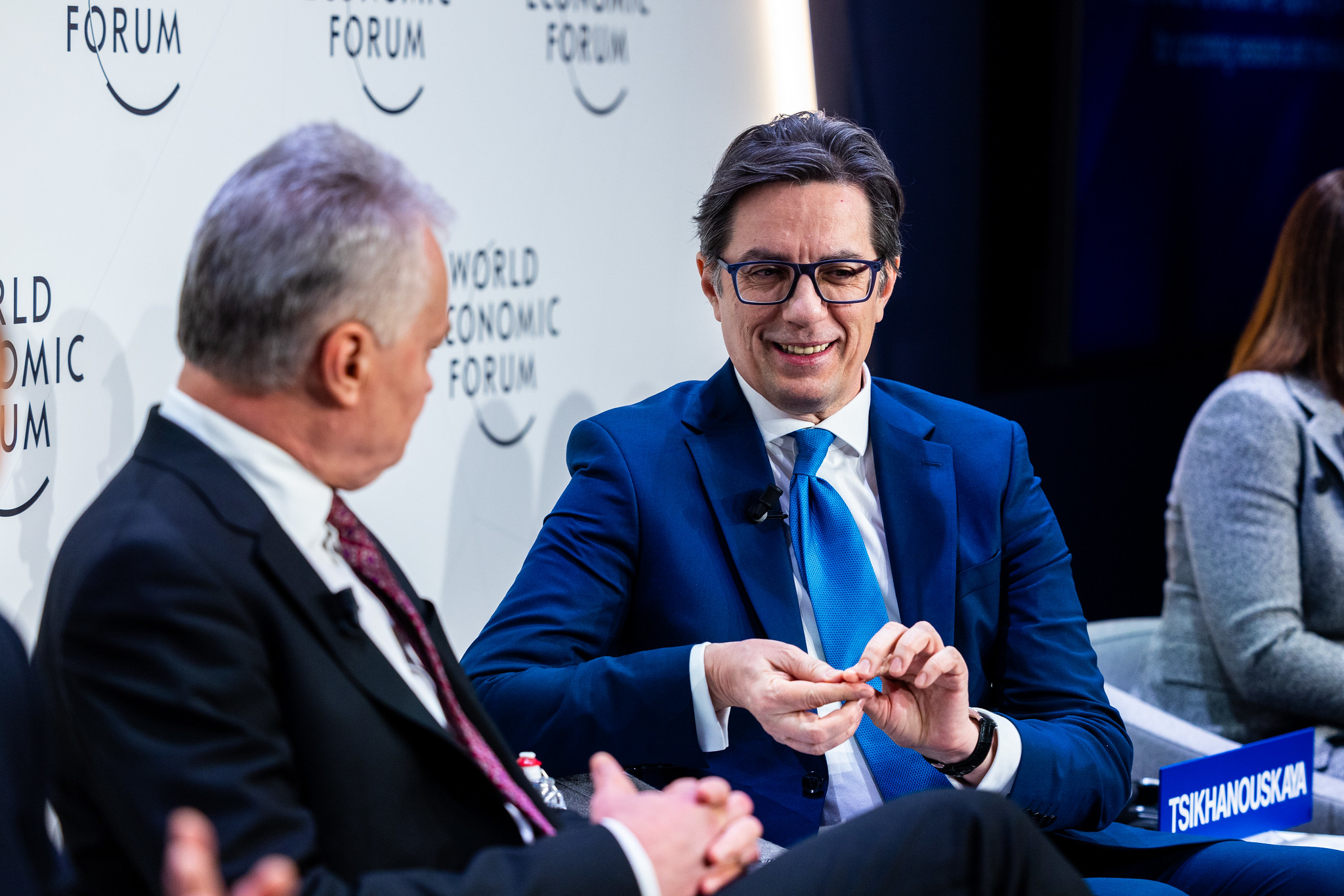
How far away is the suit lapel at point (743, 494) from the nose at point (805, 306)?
Result: 0.58ft

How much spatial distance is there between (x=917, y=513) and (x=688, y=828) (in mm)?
970

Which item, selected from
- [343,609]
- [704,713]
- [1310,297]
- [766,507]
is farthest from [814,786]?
[1310,297]

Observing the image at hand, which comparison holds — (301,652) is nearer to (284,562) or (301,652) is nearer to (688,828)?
(284,562)

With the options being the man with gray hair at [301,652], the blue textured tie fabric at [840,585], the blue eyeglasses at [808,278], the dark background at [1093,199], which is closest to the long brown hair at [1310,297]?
the dark background at [1093,199]

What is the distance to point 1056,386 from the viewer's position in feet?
15.1

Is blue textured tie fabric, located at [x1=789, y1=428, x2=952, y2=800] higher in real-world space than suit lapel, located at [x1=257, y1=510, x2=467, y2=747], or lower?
lower

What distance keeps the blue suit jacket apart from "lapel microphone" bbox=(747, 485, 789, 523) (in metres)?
0.01

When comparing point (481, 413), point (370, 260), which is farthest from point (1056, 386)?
point (370, 260)

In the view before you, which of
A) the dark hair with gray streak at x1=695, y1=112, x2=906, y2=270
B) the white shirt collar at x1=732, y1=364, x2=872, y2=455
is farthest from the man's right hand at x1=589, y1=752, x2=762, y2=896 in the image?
the dark hair with gray streak at x1=695, y1=112, x2=906, y2=270

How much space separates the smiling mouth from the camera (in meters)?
2.24

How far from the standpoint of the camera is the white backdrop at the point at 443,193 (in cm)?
212

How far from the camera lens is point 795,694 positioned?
1812mm

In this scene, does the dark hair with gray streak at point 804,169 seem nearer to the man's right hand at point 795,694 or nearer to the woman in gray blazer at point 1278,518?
the man's right hand at point 795,694

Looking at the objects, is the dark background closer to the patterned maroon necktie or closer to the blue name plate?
the blue name plate
